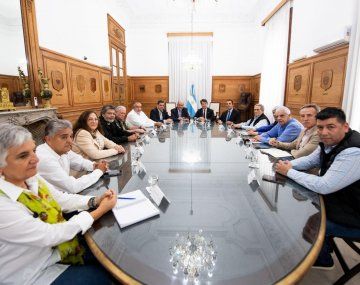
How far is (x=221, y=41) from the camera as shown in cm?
758

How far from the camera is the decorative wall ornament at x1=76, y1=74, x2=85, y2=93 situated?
4.57m

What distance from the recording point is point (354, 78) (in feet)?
9.46

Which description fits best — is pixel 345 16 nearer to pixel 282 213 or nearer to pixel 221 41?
pixel 282 213

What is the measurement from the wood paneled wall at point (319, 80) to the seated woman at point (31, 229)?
351 cm

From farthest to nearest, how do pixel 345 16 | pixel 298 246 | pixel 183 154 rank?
pixel 345 16 < pixel 183 154 < pixel 298 246

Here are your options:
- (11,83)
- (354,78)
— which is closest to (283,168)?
(354,78)

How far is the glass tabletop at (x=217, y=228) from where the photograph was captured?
762mm

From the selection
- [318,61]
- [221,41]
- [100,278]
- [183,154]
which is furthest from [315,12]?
[100,278]

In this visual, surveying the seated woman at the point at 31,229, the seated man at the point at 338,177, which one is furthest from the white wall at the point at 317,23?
the seated woman at the point at 31,229

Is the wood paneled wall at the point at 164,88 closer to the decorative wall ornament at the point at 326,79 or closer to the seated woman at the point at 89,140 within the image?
the decorative wall ornament at the point at 326,79

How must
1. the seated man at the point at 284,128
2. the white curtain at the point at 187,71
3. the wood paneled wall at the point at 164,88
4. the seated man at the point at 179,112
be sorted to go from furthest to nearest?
the wood paneled wall at the point at 164,88 → the white curtain at the point at 187,71 → the seated man at the point at 179,112 → the seated man at the point at 284,128

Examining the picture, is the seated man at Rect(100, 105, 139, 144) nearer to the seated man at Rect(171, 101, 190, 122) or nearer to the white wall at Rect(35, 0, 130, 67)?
the white wall at Rect(35, 0, 130, 67)

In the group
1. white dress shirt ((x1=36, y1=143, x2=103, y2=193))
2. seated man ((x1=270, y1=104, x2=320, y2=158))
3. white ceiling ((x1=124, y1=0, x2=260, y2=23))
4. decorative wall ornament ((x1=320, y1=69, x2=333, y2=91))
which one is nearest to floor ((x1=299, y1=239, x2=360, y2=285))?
seated man ((x1=270, y1=104, x2=320, y2=158))

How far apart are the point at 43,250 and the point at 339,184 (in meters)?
1.53
